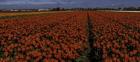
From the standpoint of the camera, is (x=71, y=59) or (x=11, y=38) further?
(x=11, y=38)

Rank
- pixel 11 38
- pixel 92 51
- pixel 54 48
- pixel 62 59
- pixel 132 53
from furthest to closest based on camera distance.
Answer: pixel 11 38 < pixel 92 51 < pixel 54 48 < pixel 132 53 < pixel 62 59

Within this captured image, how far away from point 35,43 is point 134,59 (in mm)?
4030

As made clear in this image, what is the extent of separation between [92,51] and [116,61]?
4491mm

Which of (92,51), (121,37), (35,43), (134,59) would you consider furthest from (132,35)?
(134,59)

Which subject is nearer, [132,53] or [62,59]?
[62,59]

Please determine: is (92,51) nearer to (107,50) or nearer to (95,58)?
(95,58)

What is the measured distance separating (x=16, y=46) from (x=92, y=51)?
9.50ft

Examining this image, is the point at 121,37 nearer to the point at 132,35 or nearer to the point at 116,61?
the point at 132,35

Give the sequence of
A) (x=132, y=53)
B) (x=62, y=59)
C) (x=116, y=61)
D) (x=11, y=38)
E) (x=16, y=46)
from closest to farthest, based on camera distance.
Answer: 1. (x=116, y=61)
2. (x=62, y=59)
3. (x=132, y=53)
4. (x=16, y=46)
5. (x=11, y=38)

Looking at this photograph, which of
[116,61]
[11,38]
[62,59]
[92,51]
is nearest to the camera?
[116,61]

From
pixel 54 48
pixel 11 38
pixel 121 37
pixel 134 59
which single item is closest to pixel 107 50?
pixel 54 48

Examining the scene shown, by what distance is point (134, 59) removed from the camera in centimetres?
773

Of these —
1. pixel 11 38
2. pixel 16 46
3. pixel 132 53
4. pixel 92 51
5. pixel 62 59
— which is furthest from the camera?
pixel 11 38

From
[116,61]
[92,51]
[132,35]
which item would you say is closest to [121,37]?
[132,35]
